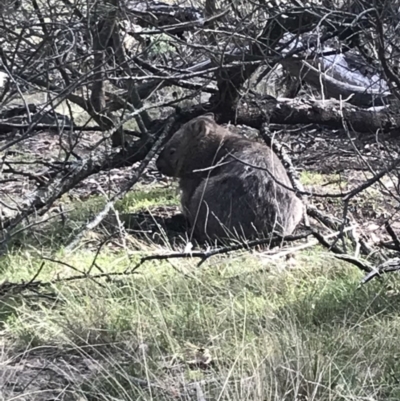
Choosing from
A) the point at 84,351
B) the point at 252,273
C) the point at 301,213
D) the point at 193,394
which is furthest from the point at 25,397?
the point at 301,213

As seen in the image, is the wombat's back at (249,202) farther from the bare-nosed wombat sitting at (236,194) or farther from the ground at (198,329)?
the ground at (198,329)

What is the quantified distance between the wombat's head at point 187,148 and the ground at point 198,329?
1.96 metres

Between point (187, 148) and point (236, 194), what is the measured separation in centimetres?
124

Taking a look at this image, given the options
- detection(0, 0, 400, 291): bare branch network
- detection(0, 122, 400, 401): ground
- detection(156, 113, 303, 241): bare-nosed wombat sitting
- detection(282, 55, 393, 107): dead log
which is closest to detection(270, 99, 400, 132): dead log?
detection(0, 0, 400, 291): bare branch network

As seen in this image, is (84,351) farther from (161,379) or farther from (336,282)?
(336,282)

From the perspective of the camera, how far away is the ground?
3.55m

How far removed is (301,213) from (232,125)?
188 centimetres

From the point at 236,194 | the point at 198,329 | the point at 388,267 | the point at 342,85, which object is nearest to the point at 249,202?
the point at 236,194

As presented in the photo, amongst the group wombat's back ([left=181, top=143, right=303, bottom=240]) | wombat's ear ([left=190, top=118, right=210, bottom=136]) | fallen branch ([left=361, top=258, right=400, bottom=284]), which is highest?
wombat's ear ([left=190, top=118, right=210, bottom=136])

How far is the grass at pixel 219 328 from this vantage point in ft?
11.6

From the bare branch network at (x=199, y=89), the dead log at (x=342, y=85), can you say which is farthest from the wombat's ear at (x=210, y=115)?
the dead log at (x=342, y=85)

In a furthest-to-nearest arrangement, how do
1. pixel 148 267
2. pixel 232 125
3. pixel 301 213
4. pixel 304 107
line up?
pixel 232 125
pixel 304 107
pixel 301 213
pixel 148 267

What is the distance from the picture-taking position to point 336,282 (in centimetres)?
509

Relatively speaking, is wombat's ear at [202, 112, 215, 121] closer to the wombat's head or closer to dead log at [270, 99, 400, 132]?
the wombat's head
